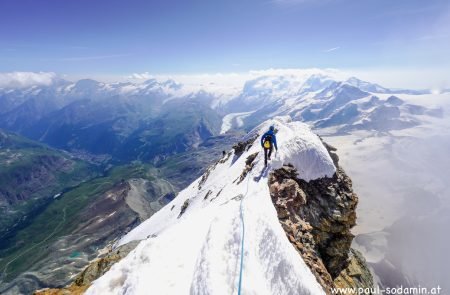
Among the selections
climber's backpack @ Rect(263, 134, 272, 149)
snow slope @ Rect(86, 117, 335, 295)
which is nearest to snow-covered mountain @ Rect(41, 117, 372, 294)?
snow slope @ Rect(86, 117, 335, 295)

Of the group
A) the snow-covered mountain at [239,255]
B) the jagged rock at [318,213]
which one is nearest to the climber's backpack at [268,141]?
the snow-covered mountain at [239,255]

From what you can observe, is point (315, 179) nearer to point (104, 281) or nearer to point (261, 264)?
point (261, 264)

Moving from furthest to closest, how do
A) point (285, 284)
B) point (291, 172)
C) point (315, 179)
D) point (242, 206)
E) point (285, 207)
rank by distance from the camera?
A: 1. point (315, 179)
2. point (291, 172)
3. point (285, 207)
4. point (242, 206)
5. point (285, 284)

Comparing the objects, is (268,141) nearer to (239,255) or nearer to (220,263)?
(239,255)

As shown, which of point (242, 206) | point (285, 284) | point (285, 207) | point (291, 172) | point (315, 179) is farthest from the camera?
point (315, 179)

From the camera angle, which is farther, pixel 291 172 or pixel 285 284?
pixel 291 172

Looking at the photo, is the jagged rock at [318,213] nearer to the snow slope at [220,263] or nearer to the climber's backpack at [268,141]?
the climber's backpack at [268,141]

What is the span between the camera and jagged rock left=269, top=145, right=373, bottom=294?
29859 mm

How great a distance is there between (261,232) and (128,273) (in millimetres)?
9080

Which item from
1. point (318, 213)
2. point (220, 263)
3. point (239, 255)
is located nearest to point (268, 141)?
point (318, 213)

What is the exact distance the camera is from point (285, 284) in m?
17.3

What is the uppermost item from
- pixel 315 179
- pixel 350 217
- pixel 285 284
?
pixel 285 284

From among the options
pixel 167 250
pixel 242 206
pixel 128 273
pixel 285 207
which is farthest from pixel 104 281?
pixel 285 207

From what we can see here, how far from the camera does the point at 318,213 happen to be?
3706 centimetres
